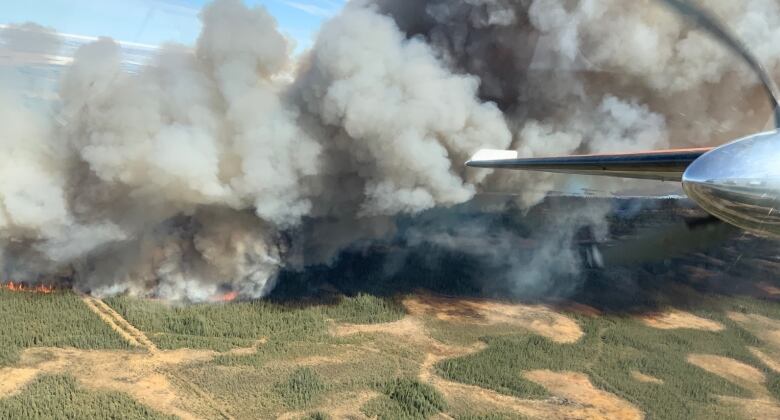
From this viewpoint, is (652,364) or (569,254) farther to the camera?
(569,254)

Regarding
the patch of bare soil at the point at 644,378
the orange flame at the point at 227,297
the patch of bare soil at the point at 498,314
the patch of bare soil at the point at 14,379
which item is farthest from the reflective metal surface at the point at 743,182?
the orange flame at the point at 227,297

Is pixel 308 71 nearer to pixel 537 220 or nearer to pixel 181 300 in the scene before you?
pixel 181 300

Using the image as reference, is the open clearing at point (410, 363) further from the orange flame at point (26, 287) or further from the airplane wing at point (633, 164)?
the airplane wing at point (633, 164)

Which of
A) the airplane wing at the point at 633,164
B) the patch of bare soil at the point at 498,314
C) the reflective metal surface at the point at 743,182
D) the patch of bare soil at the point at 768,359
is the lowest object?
the patch of bare soil at the point at 768,359

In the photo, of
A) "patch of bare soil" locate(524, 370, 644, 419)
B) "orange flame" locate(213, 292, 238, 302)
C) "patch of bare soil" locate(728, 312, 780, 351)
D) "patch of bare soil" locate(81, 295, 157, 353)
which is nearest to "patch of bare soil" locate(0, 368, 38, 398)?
"patch of bare soil" locate(81, 295, 157, 353)

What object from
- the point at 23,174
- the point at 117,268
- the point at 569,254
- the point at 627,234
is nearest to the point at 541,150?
the point at 569,254

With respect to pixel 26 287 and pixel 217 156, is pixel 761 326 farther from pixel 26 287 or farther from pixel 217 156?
pixel 26 287

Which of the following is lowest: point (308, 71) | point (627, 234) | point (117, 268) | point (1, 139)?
point (117, 268)
